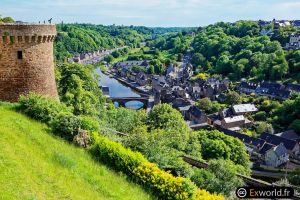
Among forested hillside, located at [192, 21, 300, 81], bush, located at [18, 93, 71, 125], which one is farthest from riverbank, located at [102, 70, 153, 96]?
bush, located at [18, 93, 71, 125]

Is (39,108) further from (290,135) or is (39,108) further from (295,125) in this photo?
(295,125)

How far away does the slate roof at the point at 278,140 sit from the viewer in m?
55.8

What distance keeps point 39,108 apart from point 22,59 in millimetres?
4202

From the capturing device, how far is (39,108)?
1845cm

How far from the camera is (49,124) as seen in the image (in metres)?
17.4

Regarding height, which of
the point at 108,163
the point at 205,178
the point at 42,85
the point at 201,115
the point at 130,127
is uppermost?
the point at 42,85

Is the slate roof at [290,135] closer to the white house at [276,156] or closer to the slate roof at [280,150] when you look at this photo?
the slate roof at [280,150]

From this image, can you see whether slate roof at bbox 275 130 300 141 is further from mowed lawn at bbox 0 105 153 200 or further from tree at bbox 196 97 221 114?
mowed lawn at bbox 0 105 153 200

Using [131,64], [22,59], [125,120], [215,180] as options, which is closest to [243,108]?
[125,120]

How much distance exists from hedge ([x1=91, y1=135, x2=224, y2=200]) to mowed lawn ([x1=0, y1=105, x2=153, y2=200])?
0.43 m

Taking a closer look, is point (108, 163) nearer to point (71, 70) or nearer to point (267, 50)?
point (71, 70)

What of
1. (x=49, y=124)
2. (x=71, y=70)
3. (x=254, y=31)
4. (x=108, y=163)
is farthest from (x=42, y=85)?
(x=254, y=31)

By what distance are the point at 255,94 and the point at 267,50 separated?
41944 mm

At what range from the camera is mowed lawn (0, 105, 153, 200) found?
33.3 feet
